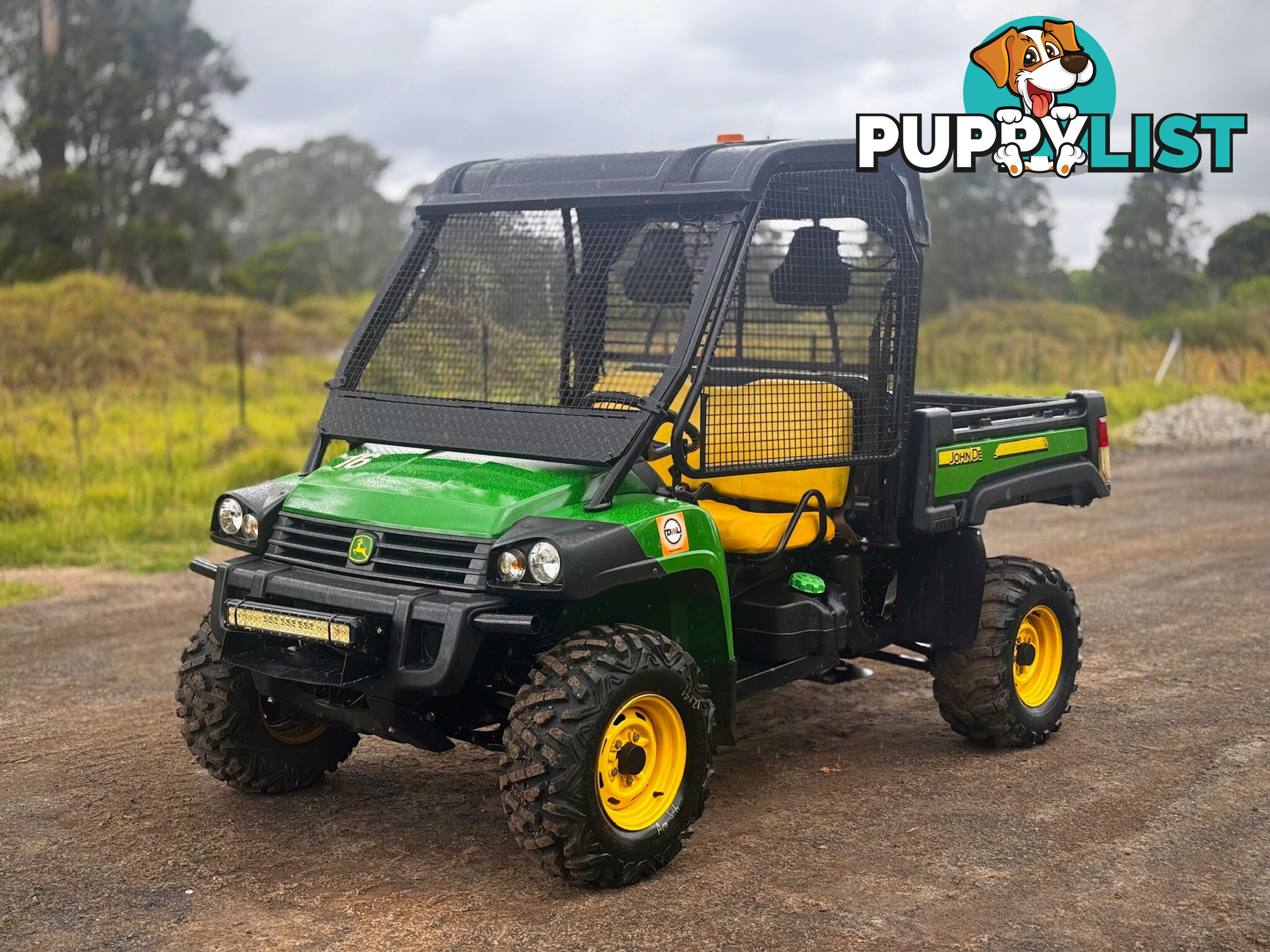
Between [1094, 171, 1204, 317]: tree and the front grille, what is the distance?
2664 centimetres

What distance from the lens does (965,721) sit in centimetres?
558

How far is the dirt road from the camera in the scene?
3.94 m

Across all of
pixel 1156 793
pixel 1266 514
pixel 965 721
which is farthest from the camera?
pixel 1266 514

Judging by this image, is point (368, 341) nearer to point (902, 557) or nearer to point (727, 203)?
point (727, 203)

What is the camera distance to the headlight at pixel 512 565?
404 centimetres

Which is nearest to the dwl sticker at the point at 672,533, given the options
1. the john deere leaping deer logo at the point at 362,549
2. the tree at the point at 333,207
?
the john deere leaping deer logo at the point at 362,549

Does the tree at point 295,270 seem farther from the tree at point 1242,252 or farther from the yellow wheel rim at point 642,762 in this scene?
the yellow wheel rim at point 642,762

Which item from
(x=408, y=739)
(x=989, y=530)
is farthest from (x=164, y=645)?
(x=989, y=530)

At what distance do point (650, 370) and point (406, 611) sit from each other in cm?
148

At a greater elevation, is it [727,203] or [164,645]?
[727,203]

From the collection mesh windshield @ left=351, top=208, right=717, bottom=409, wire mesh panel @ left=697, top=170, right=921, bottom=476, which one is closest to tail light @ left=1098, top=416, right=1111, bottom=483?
wire mesh panel @ left=697, top=170, right=921, bottom=476

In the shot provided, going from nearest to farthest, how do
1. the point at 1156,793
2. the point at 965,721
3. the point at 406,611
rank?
the point at 406,611 < the point at 1156,793 < the point at 965,721

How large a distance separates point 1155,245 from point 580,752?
94.0ft

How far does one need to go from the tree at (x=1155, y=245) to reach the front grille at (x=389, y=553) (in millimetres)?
26643
